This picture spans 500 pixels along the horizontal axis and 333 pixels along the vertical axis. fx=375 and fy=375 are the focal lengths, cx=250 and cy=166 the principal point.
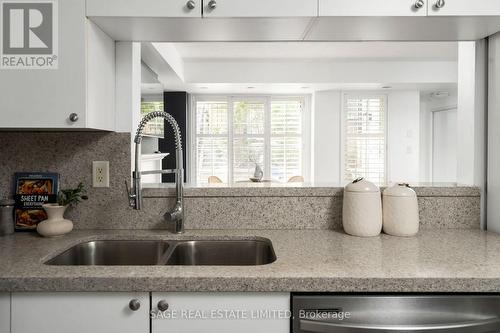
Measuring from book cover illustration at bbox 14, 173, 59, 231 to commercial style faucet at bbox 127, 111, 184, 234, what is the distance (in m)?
0.35

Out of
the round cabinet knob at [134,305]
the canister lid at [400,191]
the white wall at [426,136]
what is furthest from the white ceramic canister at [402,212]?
the white wall at [426,136]

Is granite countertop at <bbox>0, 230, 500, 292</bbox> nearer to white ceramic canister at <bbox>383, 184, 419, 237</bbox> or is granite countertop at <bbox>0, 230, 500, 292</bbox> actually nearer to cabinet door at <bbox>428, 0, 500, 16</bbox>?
white ceramic canister at <bbox>383, 184, 419, 237</bbox>

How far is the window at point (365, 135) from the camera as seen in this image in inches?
257

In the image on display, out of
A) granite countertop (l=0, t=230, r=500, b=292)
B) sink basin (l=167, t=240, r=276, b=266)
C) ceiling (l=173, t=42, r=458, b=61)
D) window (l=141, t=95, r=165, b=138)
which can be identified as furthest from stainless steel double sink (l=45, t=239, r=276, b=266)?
ceiling (l=173, t=42, r=458, b=61)

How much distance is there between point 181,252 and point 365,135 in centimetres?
563

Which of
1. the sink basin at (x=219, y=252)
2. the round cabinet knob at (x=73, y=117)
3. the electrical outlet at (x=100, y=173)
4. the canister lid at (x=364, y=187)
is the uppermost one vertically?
the round cabinet knob at (x=73, y=117)

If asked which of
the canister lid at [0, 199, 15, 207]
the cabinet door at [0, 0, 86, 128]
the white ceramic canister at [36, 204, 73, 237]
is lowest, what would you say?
the white ceramic canister at [36, 204, 73, 237]

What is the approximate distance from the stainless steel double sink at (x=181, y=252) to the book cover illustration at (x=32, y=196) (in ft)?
0.97

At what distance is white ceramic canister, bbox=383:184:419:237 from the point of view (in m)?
1.47

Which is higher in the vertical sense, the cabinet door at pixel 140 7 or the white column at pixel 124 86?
the cabinet door at pixel 140 7

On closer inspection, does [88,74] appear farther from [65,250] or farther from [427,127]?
[427,127]

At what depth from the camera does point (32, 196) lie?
5.14ft

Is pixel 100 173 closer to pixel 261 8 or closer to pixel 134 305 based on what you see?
pixel 134 305

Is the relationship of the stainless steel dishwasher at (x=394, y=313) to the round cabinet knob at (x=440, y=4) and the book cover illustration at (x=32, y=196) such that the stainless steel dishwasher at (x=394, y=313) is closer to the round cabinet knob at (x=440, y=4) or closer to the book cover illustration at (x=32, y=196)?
the round cabinet knob at (x=440, y=4)
